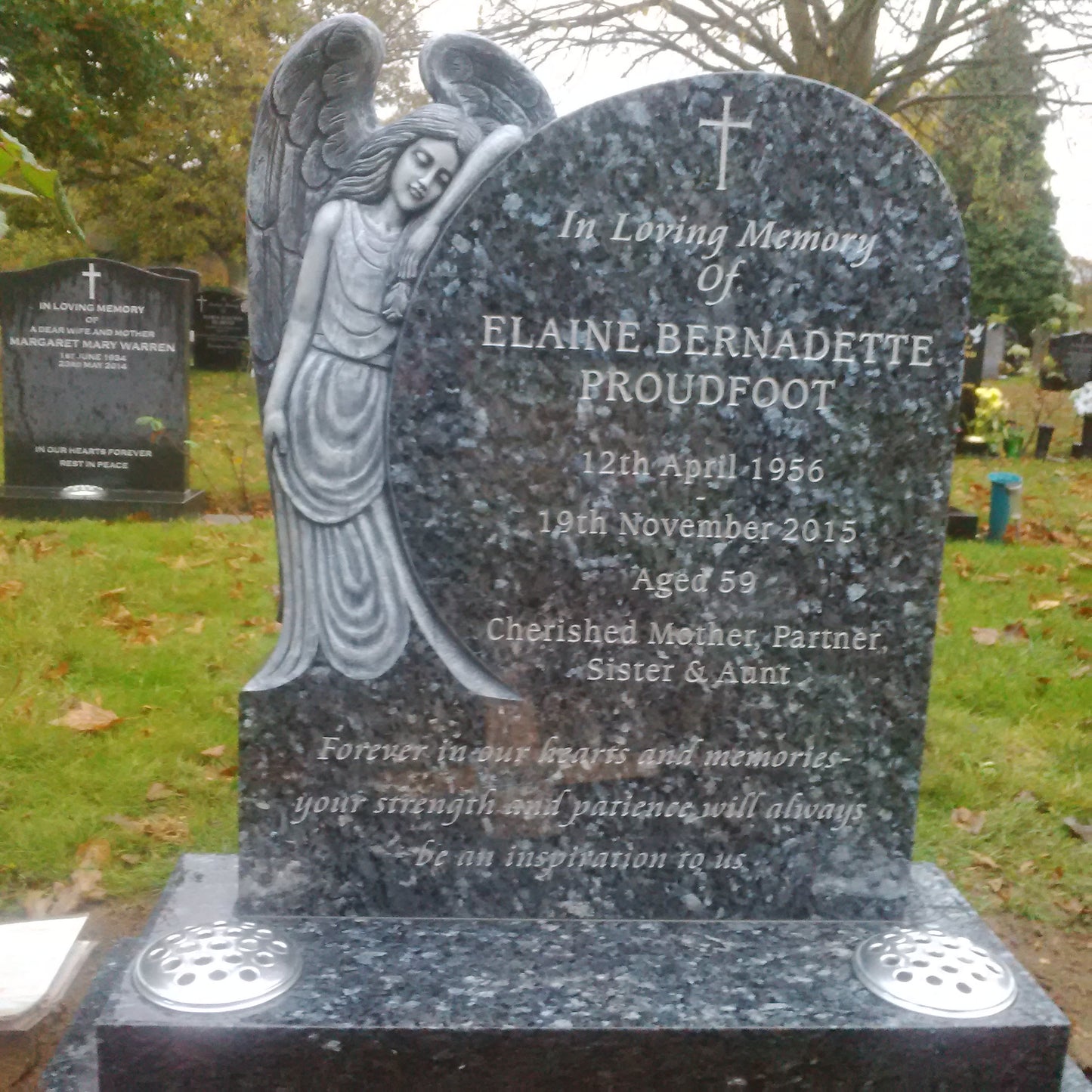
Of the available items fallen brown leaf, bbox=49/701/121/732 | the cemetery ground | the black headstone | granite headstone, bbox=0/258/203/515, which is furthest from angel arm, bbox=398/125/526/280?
the black headstone

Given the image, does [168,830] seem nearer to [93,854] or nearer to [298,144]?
[93,854]

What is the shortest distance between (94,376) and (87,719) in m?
4.32

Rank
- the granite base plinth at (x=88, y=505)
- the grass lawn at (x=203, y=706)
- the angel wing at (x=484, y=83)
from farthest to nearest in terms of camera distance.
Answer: the granite base plinth at (x=88, y=505) < the grass lawn at (x=203, y=706) < the angel wing at (x=484, y=83)

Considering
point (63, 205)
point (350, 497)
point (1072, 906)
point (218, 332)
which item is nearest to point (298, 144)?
point (350, 497)

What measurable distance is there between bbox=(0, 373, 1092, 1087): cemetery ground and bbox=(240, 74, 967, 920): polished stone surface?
1020 millimetres

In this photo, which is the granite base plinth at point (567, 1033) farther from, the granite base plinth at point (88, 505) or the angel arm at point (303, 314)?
the granite base plinth at point (88, 505)

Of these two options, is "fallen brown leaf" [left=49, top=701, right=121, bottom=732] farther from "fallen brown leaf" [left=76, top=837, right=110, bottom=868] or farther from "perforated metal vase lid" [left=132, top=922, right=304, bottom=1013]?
"perforated metal vase lid" [left=132, top=922, right=304, bottom=1013]

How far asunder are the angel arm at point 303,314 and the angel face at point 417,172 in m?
0.14

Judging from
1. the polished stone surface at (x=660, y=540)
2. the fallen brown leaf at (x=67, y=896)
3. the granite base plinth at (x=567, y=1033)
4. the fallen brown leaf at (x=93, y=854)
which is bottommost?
the fallen brown leaf at (x=67, y=896)

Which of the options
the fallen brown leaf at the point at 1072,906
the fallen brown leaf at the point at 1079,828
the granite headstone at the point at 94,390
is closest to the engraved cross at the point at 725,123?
the fallen brown leaf at the point at 1072,906

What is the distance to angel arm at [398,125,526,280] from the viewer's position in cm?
250

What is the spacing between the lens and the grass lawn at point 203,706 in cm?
371

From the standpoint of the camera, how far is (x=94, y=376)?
8.04 metres

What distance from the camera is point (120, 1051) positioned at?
213 centimetres
